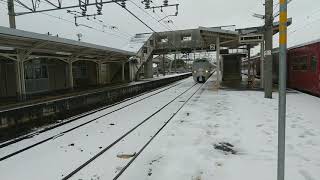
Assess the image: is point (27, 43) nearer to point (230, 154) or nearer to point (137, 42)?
point (230, 154)

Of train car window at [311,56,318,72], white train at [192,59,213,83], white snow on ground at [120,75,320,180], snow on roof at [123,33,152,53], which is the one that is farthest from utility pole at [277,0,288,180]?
snow on roof at [123,33,152,53]

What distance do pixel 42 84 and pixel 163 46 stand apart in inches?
893

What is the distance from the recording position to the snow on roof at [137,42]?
3831 centimetres

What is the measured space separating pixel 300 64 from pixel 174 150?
14335 mm

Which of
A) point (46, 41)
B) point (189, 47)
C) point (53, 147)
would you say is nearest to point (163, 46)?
point (189, 47)

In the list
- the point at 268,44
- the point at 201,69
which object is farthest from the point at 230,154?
the point at 201,69

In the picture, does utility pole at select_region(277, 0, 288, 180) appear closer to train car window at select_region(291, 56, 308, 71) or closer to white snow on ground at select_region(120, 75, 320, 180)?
white snow on ground at select_region(120, 75, 320, 180)

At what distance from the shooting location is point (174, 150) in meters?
6.41

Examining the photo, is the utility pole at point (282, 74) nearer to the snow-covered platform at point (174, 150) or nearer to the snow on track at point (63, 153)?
the snow-covered platform at point (174, 150)

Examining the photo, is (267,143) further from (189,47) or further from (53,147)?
(189,47)

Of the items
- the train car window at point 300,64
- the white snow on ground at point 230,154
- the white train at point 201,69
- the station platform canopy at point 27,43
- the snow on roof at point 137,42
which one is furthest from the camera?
the snow on roof at point 137,42

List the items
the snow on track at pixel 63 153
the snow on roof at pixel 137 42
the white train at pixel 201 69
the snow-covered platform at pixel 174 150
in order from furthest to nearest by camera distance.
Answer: the snow on roof at pixel 137 42, the white train at pixel 201 69, the snow on track at pixel 63 153, the snow-covered platform at pixel 174 150

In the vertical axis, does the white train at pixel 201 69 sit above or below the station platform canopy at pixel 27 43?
below

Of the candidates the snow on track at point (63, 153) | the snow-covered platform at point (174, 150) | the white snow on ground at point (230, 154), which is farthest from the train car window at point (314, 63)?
the snow on track at point (63, 153)
